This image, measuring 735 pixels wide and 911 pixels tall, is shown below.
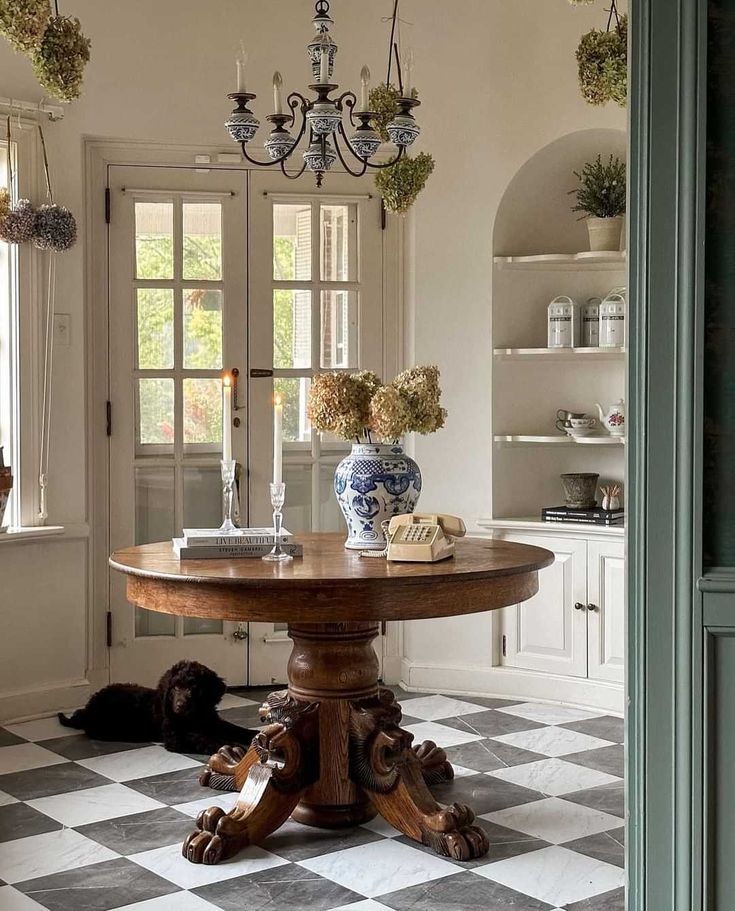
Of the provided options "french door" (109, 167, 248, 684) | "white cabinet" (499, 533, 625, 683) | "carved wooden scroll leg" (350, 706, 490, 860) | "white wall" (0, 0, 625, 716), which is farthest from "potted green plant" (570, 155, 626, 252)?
"carved wooden scroll leg" (350, 706, 490, 860)

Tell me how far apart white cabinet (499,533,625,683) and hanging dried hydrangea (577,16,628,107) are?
1706 millimetres

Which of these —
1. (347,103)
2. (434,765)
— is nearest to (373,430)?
(347,103)

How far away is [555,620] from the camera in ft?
15.7

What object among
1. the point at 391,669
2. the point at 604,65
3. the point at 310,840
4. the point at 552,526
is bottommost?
the point at 310,840

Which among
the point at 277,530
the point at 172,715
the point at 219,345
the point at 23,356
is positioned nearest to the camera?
the point at 277,530

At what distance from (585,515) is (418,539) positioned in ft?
5.58

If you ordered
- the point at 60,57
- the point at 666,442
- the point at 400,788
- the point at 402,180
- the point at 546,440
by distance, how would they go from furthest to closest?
the point at 546,440, the point at 402,180, the point at 60,57, the point at 400,788, the point at 666,442

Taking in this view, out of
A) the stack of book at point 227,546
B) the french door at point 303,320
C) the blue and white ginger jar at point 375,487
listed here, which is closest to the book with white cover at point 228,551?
the stack of book at point 227,546

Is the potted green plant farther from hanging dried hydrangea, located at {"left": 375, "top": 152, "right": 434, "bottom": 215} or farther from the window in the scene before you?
the window

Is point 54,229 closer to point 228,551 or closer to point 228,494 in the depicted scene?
point 228,494

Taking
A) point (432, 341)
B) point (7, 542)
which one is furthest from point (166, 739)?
point (432, 341)

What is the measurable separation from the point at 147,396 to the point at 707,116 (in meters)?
3.30

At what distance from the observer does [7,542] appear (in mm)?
4465

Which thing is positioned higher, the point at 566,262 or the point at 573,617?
the point at 566,262
